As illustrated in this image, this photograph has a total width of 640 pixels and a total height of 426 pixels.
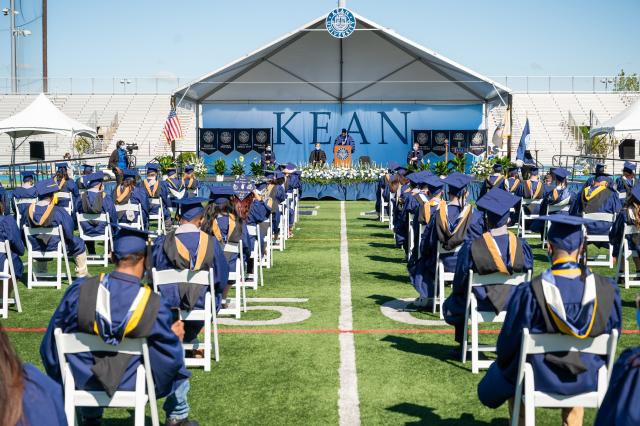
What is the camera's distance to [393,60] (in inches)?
1299

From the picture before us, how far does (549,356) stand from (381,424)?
5.45ft

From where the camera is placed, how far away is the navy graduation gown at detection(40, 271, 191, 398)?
189 inches

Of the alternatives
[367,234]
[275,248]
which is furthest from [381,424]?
[367,234]

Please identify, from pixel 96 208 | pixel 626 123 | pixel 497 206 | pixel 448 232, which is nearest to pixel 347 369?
pixel 497 206

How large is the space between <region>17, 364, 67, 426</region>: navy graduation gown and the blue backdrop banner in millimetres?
32111

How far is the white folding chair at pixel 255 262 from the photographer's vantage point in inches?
461

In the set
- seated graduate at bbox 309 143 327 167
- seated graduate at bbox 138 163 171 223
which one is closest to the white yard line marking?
seated graduate at bbox 138 163 171 223

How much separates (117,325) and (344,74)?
1152 inches

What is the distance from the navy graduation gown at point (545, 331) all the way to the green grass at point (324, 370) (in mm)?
1372

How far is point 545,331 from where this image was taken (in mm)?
4828

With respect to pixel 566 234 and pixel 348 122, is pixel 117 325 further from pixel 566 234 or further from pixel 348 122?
pixel 348 122

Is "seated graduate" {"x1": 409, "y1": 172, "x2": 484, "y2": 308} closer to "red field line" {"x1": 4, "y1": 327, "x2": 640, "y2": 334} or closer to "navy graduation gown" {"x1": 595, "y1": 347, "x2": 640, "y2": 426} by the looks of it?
"red field line" {"x1": 4, "y1": 327, "x2": 640, "y2": 334}

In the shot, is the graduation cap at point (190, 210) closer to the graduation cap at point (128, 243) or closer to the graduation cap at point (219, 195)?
the graduation cap at point (219, 195)

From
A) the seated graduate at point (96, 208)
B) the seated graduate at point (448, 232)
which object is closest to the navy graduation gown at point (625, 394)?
the seated graduate at point (448, 232)
